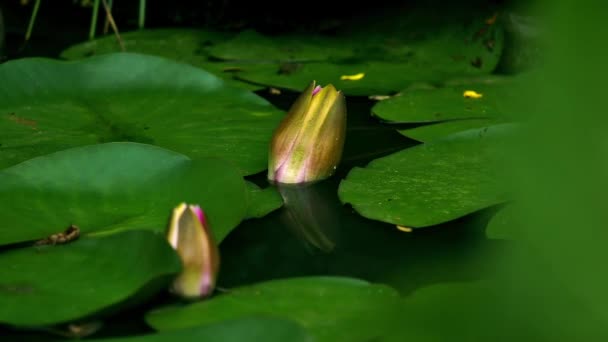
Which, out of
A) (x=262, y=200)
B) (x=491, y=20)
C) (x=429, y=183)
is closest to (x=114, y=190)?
(x=262, y=200)

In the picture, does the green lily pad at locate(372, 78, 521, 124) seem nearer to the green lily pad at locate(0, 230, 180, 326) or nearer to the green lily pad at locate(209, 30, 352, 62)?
the green lily pad at locate(209, 30, 352, 62)

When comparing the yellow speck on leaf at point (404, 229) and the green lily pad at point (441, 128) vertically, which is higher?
the green lily pad at point (441, 128)

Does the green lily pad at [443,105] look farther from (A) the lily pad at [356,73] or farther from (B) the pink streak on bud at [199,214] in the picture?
(B) the pink streak on bud at [199,214]

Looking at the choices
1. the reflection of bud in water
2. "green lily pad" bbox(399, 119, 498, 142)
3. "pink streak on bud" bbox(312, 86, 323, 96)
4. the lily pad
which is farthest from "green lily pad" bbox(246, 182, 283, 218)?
the lily pad

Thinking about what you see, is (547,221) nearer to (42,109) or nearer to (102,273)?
(102,273)

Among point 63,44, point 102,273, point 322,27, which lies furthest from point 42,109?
point 322,27

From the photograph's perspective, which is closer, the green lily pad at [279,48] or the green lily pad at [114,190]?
the green lily pad at [114,190]

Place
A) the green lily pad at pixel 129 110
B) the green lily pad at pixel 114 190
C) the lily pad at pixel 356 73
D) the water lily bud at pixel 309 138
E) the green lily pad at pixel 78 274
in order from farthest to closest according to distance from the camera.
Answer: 1. the lily pad at pixel 356 73
2. the green lily pad at pixel 129 110
3. the water lily bud at pixel 309 138
4. the green lily pad at pixel 114 190
5. the green lily pad at pixel 78 274

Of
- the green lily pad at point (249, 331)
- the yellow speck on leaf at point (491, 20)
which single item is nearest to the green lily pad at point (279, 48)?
the yellow speck on leaf at point (491, 20)
